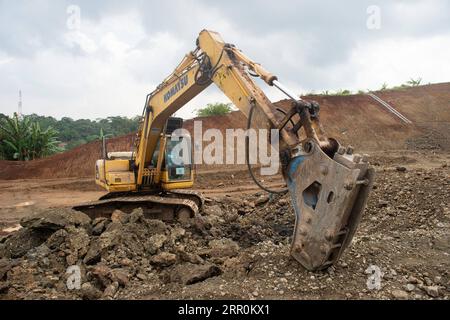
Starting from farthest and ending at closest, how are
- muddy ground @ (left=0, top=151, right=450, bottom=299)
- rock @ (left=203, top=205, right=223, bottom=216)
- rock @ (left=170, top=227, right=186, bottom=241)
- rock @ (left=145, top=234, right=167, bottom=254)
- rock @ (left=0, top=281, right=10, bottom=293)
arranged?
rock @ (left=203, top=205, right=223, bottom=216), rock @ (left=170, top=227, right=186, bottom=241), rock @ (left=145, top=234, right=167, bottom=254), rock @ (left=0, top=281, right=10, bottom=293), muddy ground @ (left=0, top=151, right=450, bottom=299)

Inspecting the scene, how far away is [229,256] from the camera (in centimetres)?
518

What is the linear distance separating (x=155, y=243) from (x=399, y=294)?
322 cm

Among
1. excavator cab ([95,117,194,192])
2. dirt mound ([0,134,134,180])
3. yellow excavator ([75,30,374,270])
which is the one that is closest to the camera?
yellow excavator ([75,30,374,270])

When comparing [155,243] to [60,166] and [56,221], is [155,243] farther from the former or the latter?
[60,166]

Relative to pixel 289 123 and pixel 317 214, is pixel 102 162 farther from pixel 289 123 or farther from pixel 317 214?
pixel 317 214

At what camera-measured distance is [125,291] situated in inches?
173

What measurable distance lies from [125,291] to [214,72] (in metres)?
3.37

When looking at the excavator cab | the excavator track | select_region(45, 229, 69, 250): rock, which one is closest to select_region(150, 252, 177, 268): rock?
select_region(45, 229, 69, 250): rock

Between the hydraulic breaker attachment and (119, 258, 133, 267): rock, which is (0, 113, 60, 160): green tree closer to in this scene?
(119, 258, 133, 267): rock

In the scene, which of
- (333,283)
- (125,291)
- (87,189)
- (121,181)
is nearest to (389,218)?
(333,283)

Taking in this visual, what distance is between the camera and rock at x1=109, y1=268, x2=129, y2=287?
4527 mm

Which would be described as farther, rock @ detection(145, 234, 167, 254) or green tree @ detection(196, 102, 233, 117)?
green tree @ detection(196, 102, 233, 117)

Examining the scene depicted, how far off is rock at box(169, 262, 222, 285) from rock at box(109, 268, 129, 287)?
1.72ft

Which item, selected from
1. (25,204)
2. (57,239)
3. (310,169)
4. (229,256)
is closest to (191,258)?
(229,256)
